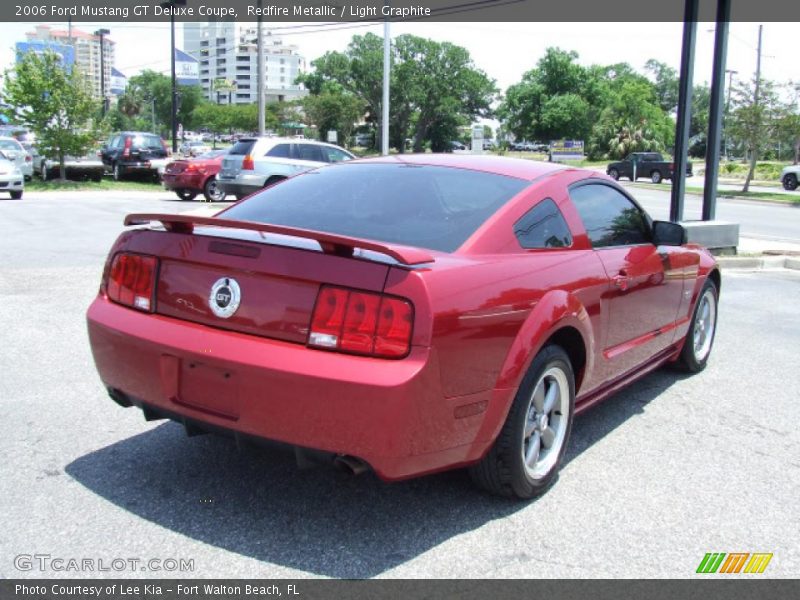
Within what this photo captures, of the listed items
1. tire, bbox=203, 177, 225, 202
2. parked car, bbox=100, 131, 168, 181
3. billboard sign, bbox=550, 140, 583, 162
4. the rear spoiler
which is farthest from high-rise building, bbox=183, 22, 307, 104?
the rear spoiler

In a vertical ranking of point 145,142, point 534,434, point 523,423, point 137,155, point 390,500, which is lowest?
point 390,500

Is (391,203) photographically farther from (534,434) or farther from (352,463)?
(352,463)

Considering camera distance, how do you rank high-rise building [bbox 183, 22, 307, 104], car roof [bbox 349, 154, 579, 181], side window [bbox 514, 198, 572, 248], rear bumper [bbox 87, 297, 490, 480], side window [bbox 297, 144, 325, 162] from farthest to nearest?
high-rise building [bbox 183, 22, 307, 104], side window [bbox 297, 144, 325, 162], car roof [bbox 349, 154, 579, 181], side window [bbox 514, 198, 572, 248], rear bumper [bbox 87, 297, 490, 480]

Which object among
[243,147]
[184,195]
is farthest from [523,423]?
[184,195]

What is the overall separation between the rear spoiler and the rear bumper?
0.37 meters

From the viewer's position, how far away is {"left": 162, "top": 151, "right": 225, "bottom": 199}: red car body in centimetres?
2164

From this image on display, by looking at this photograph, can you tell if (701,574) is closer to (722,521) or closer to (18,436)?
(722,521)

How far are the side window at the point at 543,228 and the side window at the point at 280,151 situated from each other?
16029mm

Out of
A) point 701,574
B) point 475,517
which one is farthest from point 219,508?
point 701,574

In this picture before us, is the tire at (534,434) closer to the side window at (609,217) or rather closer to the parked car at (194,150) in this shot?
the side window at (609,217)

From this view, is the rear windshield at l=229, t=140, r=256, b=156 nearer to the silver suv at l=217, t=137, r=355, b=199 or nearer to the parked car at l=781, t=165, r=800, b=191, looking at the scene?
the silver suv at l=217, t=137, r=355, b=199

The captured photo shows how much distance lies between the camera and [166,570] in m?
2.95

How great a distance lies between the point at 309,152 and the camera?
786 inches

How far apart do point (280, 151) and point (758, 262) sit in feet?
38.3
